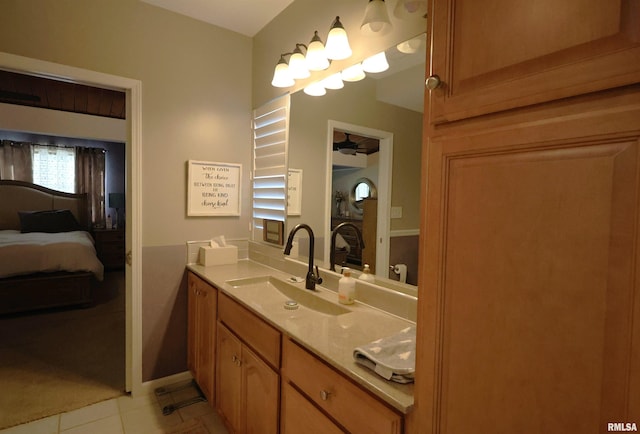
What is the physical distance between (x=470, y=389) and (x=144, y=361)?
235 centimetres

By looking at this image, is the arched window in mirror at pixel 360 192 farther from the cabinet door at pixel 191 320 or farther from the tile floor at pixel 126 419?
the tile floor at pixel 126 419

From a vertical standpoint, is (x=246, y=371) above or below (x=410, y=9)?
below

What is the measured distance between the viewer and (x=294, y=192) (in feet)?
7.38

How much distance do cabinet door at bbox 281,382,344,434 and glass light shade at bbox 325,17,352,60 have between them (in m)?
1.55

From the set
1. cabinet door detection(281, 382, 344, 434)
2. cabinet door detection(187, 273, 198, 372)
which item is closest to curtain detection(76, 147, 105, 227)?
cabinet door detection(187, 273, 198, 372)

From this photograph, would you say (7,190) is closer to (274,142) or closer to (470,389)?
(274,142)

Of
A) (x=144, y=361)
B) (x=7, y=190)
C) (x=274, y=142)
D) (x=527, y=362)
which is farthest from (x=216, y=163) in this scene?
(x=7, y=190)

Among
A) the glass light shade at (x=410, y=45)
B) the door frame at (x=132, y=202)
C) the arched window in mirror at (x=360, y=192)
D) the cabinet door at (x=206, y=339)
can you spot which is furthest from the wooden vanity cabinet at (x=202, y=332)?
the glass light shade at (x=410, y=45)

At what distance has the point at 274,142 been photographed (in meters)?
2.39

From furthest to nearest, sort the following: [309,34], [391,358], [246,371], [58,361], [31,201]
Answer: [31,201], [58,361], [309,34], [246,371], [391,358]

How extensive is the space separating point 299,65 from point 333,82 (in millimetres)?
247

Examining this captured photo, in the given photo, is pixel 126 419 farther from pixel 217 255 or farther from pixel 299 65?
pixel 299 65

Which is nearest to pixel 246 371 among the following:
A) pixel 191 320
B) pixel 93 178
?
pixel 191 320

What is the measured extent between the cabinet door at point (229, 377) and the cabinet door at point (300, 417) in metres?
0.44
